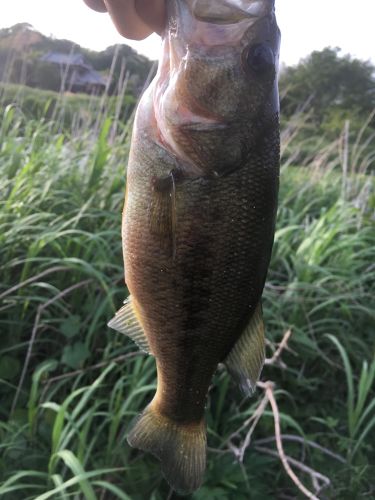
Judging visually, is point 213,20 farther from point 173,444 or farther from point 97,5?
point 173,444

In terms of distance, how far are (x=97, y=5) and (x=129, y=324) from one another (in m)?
0.79

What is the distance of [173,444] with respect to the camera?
3.82 feet

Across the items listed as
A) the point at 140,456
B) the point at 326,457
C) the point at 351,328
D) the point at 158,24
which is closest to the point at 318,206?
the point at 351,328

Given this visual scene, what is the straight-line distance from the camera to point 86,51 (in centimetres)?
634

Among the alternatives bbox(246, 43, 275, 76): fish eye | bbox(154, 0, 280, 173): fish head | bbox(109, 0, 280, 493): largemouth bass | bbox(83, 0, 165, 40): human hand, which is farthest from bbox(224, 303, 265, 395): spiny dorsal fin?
bbox(83, 0, 165, 40): human hand

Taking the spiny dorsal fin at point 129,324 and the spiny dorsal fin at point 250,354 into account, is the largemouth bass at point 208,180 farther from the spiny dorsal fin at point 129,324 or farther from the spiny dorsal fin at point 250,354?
the spiny dorsal fin at point 129,324

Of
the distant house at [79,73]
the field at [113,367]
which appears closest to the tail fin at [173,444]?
the field at [113,367]

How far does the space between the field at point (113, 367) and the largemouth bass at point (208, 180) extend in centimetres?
85

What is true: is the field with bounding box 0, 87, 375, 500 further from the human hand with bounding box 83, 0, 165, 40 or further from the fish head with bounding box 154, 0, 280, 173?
the human hand with bounding box 83, 0, 165, 40

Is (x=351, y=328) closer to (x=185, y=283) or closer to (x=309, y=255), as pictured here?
(x=309, y=255)

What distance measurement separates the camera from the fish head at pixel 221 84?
3.20ft

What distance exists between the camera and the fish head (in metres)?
0.98

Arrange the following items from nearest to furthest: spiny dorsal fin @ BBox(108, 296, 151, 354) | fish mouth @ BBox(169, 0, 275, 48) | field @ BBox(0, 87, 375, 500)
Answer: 1. fish mouth @ BBox(169, 0, 275, 48)
2. spiny dorsal fin @ BBox(108, 296, 151, 354)
3. field @ BBox(0, 87, 375, 500)

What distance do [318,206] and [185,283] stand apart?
407 cm
